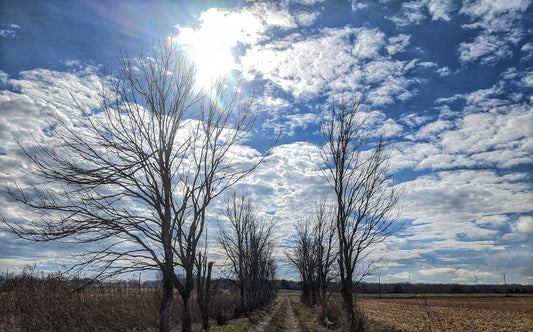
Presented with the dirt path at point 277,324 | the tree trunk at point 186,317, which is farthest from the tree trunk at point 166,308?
the dirt path at point 277,324

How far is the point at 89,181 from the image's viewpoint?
6.59m

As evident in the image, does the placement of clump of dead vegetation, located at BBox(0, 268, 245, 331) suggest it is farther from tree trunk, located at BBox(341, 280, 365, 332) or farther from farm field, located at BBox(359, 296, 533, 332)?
farm field, located at BBox(359, 296, 533, 332)

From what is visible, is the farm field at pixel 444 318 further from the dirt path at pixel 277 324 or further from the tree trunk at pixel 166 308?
the tree trunk at pixel 166 308

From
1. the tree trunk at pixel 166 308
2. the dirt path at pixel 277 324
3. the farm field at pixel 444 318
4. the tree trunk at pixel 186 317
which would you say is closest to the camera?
the tree trunk at pixel 166 308

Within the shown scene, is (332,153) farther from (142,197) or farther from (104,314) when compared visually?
(104,314)

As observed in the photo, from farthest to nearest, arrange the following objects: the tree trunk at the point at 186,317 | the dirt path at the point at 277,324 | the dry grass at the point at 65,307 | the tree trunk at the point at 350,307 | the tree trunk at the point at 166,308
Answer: the dirt path at the point at 277,324 → the dry grass at the point at 65,307 → the tree trunk at the point at 350,307 → the tree trunk at the point at 186,317 → the tree trunk at the point at 166,308

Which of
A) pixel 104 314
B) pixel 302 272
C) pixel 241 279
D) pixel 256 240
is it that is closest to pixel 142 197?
pixel 104 314

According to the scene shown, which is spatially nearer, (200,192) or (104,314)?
(200,192)

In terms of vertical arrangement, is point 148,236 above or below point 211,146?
below

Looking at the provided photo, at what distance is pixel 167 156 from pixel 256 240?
22923mm

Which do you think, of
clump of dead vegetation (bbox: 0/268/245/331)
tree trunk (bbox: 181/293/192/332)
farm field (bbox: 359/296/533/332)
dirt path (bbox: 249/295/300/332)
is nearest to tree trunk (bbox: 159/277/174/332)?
tree trunk (bbox: 181/293/192/332)

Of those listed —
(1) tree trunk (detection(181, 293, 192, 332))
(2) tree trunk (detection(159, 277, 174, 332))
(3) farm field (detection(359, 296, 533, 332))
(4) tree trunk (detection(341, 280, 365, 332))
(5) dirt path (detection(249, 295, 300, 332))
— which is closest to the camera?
(2) tree trunk (detection(159, 277, 174, 332))

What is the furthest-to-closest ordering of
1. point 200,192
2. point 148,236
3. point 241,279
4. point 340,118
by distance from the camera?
point 241,279, point 340,118, point 200,192, point 148,236

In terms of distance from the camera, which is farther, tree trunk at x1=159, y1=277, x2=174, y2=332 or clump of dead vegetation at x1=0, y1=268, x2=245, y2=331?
clump of dead vegetation at x1=0, y1=268, x2=245, y2=331
